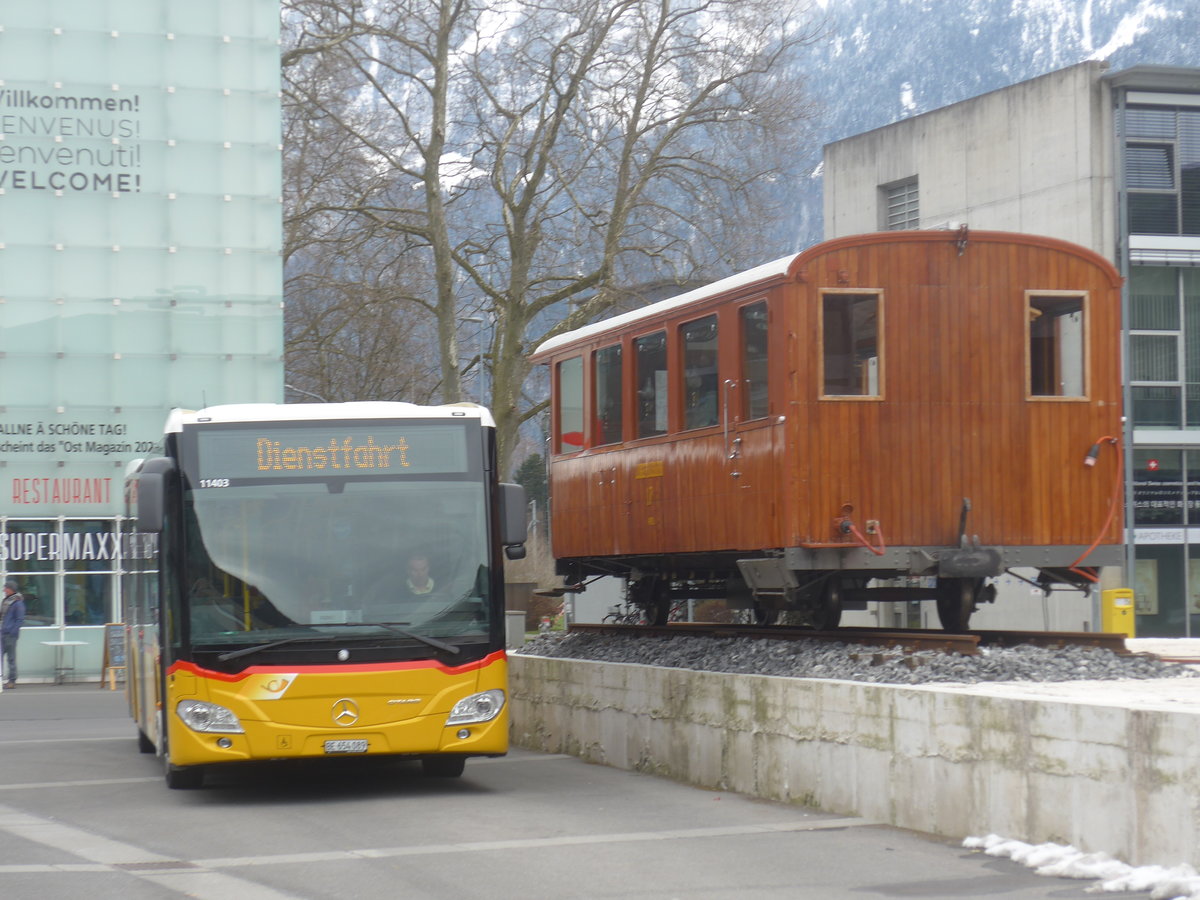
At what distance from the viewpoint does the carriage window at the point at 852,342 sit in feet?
44.1

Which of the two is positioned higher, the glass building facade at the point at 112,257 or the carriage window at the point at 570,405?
Answer: the glass building facade at the point at 112,257

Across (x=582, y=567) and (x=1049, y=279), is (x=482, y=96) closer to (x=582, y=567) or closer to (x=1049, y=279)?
(x=582, y=567)

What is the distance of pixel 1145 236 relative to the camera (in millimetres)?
35531

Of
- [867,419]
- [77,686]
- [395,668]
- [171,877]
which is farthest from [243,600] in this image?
[77,686]

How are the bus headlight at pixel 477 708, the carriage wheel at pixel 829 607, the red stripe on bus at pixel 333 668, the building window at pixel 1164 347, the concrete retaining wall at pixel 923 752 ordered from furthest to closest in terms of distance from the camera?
the building window at pixel 1164 347, the carriage wheel at pixel 829 607, the bus headlight at pixel 477 708, the red stripe on bus at pixel 333 668, the concrete retaining wall at pixel 923 752

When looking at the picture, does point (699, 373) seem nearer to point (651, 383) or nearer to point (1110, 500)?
point (651, 383)

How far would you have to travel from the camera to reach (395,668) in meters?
13.1

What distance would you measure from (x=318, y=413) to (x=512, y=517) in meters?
1.65

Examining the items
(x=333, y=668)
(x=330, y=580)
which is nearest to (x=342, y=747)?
(x=333, y=668)

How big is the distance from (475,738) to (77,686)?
20.4 m

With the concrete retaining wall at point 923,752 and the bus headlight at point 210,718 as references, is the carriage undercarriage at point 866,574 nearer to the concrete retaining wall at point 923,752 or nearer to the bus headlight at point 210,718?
the concrete retaining wall at point 923,752

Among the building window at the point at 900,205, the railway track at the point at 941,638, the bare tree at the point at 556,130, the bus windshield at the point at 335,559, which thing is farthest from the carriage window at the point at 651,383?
the building window at the point at 900,205

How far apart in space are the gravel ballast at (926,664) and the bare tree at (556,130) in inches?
863

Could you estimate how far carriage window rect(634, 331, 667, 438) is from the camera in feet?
52.0
